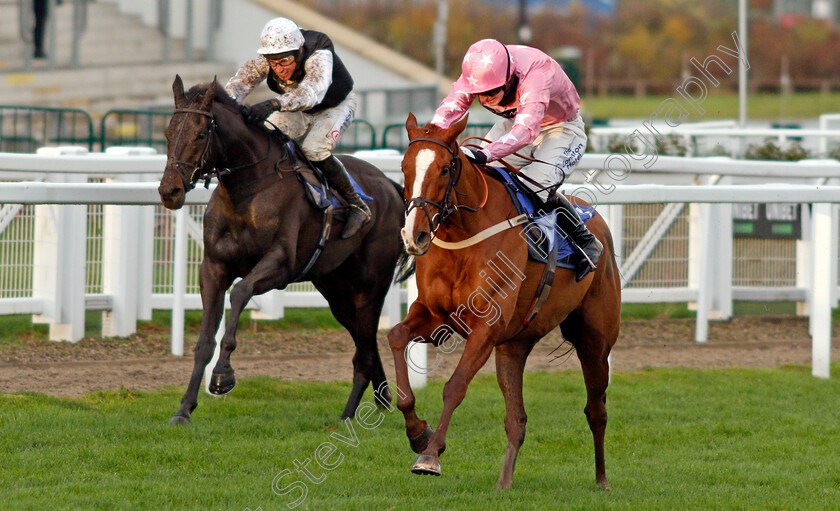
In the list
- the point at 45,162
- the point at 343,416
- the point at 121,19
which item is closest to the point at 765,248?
the point at 343,416

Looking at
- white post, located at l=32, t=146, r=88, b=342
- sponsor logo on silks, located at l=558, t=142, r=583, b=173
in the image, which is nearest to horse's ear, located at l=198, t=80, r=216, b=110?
sponsor logo on silks, located at l=558, t=142, r=583, b=173

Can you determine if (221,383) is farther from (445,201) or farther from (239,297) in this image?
(445,201)

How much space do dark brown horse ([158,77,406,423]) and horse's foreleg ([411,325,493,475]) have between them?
147cm

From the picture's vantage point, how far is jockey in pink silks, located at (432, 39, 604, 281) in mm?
5098

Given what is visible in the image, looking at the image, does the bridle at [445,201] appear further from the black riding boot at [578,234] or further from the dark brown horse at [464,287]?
the black riding boot at [578,234]

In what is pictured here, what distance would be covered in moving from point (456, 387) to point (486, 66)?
144cm

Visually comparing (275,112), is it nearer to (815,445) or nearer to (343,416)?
(343,416)

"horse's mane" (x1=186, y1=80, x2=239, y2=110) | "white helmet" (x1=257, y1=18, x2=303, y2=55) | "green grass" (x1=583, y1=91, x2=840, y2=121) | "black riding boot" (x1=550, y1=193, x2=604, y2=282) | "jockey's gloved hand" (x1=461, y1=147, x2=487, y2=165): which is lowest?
"black riding boot" (x1=550, y1=193, x2=604, y2=282)

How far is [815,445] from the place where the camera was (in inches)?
248

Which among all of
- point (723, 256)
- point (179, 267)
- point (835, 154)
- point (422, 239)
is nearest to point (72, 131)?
point (179, 267)

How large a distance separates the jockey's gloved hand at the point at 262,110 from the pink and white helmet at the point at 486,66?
60.1 inches

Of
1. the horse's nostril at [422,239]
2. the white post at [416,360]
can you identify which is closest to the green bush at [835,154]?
the white post at [416,360]

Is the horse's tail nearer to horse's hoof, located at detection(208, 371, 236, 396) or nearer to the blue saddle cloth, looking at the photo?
horse's hoof, located at detection(208, 371, 236, 396)

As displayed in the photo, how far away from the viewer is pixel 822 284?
27.1ft
